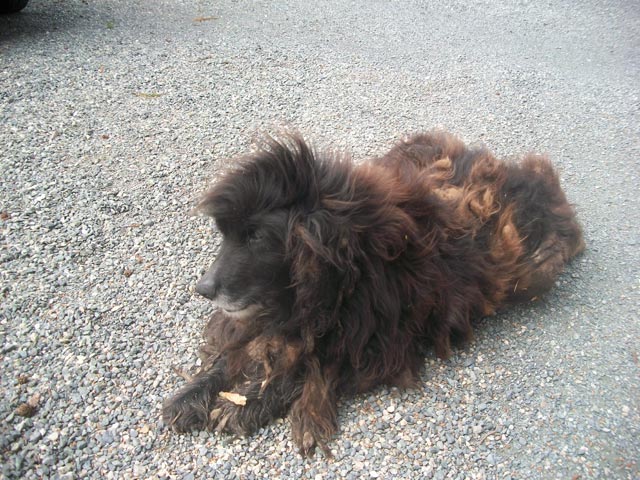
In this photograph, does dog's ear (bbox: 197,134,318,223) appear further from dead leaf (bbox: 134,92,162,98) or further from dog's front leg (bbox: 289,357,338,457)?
dead leaf (bbox: 134,92,162,98)

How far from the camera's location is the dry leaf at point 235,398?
3.06 meters

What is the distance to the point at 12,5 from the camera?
755cm

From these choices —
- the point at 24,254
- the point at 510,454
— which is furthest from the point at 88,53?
the point at 510,454

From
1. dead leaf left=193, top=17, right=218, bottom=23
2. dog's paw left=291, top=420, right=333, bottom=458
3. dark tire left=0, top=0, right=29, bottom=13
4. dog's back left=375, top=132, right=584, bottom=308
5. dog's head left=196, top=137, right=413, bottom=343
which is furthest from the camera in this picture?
dead leaf left=193, top=17, right=218, bottom=23

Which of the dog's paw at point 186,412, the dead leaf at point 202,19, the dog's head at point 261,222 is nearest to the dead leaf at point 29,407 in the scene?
the dog's paw at point 186,412

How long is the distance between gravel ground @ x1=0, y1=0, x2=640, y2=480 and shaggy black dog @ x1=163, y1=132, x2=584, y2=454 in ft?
0.68

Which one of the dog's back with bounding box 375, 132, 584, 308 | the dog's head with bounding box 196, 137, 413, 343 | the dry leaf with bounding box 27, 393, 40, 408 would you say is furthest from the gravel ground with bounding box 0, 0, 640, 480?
the dog's head with bounding box 196, 137, 413, 343

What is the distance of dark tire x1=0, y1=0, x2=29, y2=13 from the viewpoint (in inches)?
293

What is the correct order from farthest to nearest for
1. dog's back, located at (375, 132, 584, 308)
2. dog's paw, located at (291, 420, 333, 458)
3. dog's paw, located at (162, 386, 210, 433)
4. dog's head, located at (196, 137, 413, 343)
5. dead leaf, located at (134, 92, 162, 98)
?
dead leaf, located at (134, 92, 162, 98), dog's back, located at (375, 132, 584, 308), dog's paw, located at (162, 386, 210, 433), dog's paw, located at (291, 420, 333, 458), dog's head, located at (196, 137, 413, 343)

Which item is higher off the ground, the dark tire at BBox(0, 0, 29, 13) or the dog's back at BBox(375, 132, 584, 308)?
the dog's back at BBox(375, 132, 584, 308)

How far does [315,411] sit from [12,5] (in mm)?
7345

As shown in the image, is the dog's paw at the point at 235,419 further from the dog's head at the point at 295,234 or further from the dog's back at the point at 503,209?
the dog's back at the point at 503,209

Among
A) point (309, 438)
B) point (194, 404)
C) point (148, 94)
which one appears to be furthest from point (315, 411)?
point (148, 94)

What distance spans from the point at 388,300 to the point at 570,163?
3.57m
